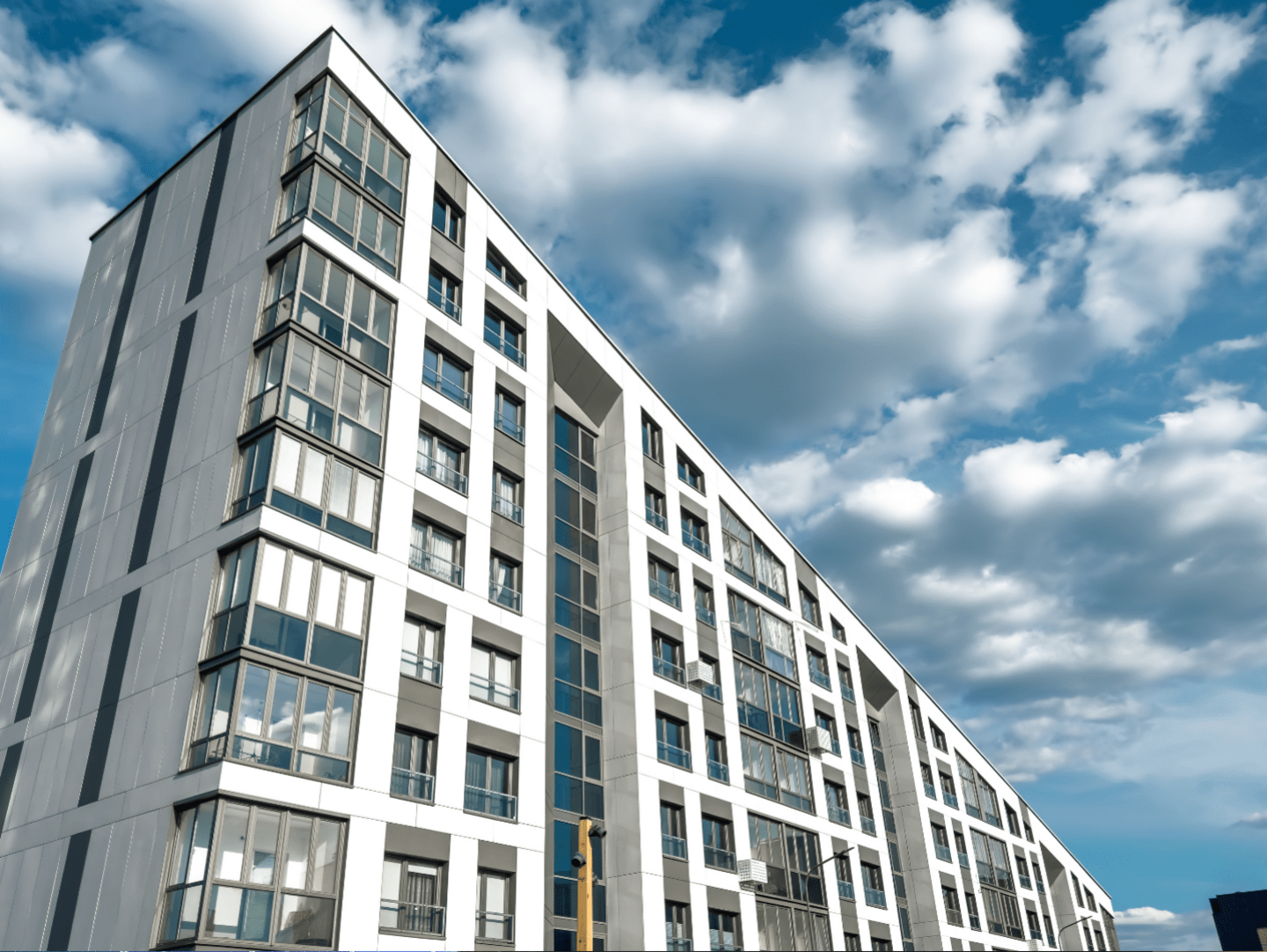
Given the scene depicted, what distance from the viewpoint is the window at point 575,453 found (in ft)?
128

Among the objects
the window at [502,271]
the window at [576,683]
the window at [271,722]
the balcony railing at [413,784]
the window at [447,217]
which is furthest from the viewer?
the window at [502,271]

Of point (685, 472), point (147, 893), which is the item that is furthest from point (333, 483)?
point (685, 472)

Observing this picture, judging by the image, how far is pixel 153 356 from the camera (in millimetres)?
31484

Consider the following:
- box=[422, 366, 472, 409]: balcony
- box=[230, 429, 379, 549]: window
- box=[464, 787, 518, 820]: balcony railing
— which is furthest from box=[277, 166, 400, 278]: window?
box=[464, 787, 518, 820]: balcony railing

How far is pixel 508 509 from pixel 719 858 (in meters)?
15.3

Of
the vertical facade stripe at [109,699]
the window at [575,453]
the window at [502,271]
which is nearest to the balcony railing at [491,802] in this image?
the vertical facade stripe at [109,699]

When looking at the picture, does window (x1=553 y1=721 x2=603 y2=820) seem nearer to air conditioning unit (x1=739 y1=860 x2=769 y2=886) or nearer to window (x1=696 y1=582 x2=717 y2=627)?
air conditioning unit (x1=739 y1=860 x2=769 y2=886)

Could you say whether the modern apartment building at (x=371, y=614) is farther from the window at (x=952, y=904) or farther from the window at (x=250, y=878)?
the window at (x=952, y=904)

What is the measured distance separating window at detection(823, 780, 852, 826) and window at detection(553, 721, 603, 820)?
14.8 m

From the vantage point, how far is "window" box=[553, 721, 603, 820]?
3209cm

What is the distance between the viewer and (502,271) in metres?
37.4

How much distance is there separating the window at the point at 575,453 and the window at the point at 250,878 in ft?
62.8

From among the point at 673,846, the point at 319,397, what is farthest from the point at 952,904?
the point at 319,397

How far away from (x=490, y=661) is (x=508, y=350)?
39.3ft
